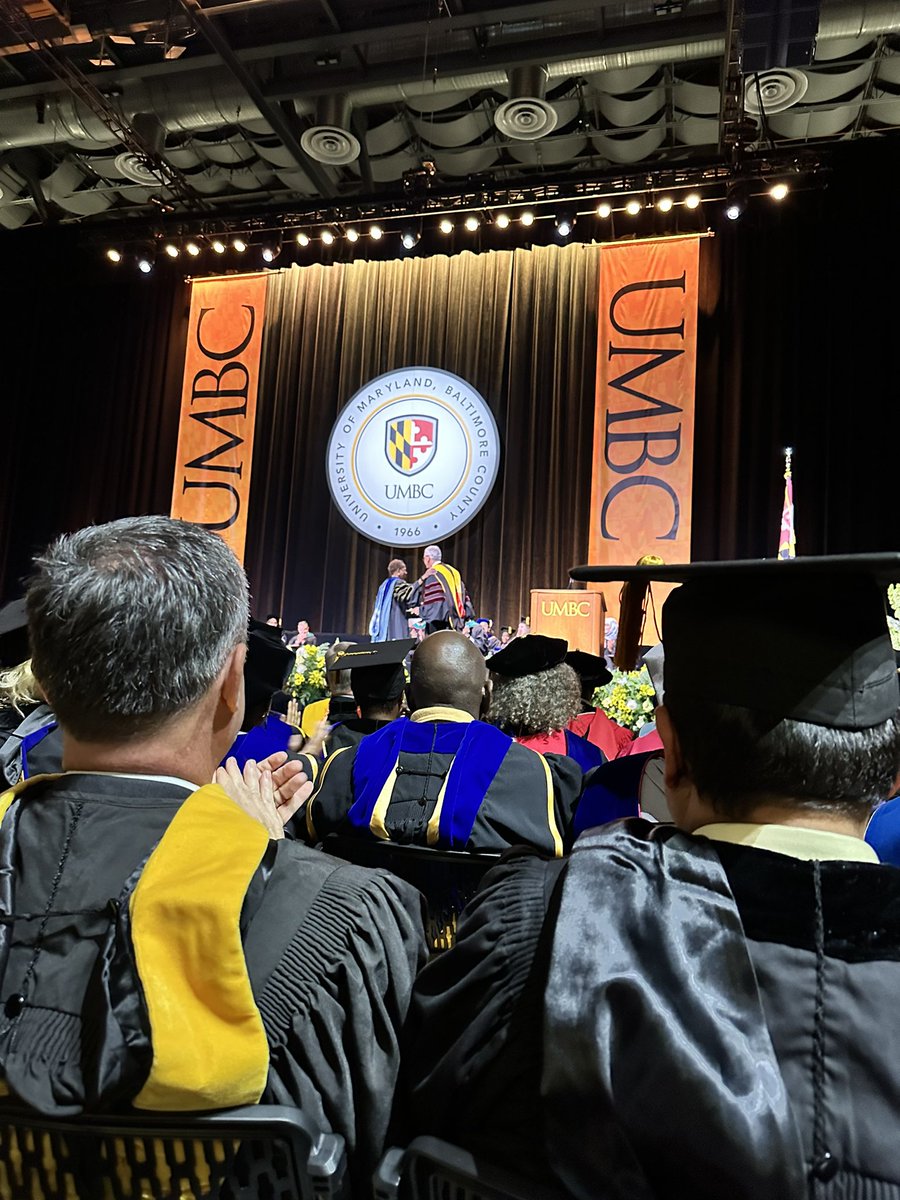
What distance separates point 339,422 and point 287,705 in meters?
6.56

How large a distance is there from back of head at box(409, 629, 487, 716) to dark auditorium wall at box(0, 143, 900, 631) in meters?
7.81

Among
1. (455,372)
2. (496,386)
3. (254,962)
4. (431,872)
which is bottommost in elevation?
(431,872)

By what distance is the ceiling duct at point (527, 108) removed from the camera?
8266 millimetres

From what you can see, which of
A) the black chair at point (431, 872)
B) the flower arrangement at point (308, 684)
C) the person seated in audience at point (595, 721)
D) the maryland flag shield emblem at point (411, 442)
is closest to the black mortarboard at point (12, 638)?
the black chair at point (431, 872)

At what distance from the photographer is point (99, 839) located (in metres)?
0.93

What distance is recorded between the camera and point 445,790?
85.5 inches

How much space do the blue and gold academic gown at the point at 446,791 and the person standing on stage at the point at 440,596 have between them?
7.06 m

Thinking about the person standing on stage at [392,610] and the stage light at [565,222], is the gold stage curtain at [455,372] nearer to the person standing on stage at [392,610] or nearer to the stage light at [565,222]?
the person standing on stage at [392,610]

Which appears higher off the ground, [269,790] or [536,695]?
[536,695]

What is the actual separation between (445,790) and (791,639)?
1.32 m

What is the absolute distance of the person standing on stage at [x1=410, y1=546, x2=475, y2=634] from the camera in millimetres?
9578

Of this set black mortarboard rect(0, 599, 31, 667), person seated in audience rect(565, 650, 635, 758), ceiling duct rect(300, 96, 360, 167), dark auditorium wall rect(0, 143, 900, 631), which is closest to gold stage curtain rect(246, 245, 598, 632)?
dark auditorium wall rect(0, 143, 900, 631)

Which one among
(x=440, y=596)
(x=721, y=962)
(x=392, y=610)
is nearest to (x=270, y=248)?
(x=392, y=610)

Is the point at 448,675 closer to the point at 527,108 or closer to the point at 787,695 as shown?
the point at 787,695
